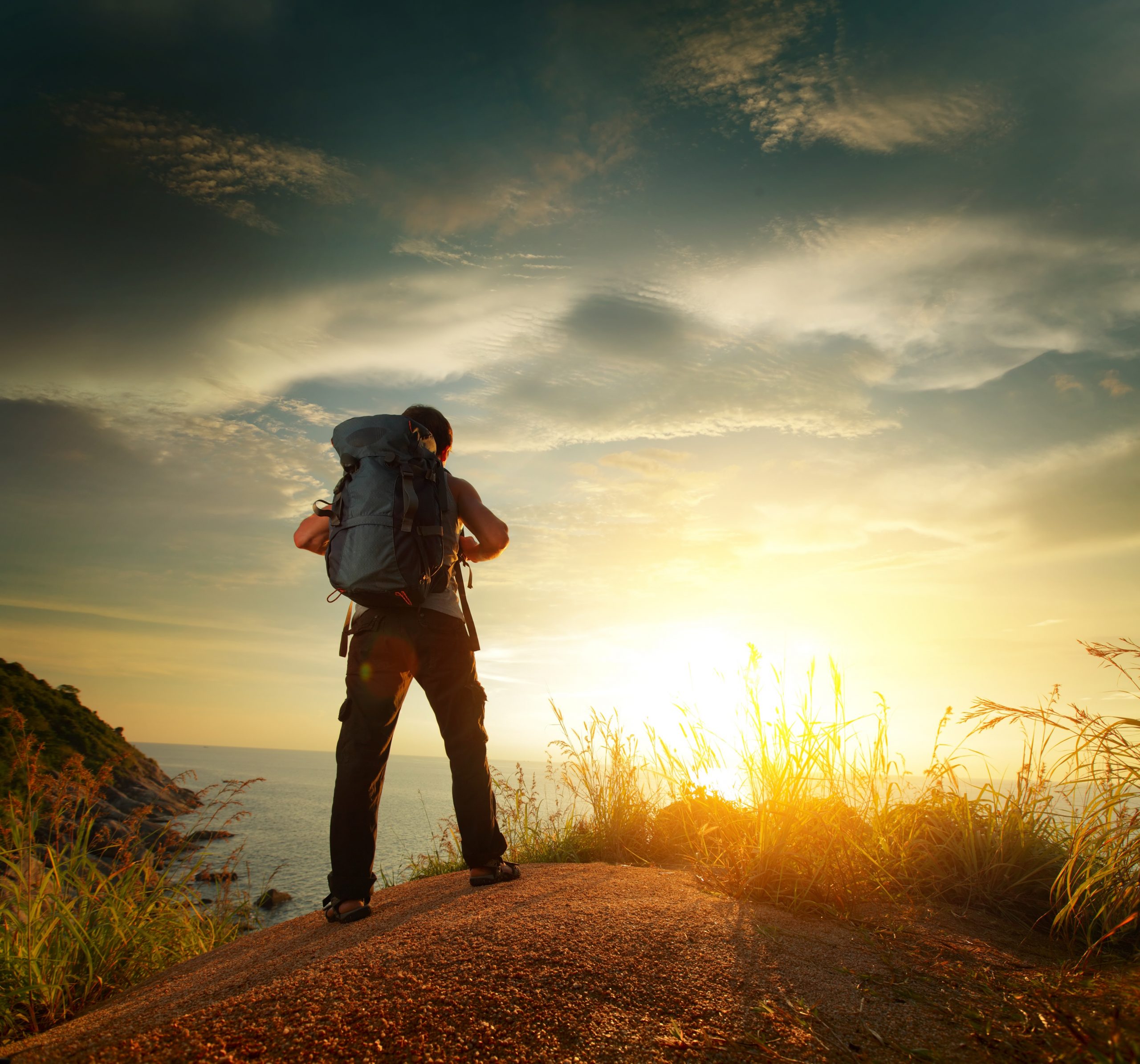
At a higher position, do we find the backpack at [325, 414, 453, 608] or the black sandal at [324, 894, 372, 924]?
the backpack at [325, 414, 453, 608]

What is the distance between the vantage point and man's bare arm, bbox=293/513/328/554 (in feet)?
11.9

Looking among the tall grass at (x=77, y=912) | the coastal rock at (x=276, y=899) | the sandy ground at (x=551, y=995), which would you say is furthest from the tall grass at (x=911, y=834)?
the coastal rock at (x=276, y=899)

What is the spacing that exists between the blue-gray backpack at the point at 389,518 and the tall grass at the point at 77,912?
180 cm

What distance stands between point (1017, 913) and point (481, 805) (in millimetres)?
2879

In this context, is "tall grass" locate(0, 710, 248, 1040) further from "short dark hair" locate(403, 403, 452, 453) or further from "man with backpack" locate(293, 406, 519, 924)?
"short dark hair" locate(403, 403, 452, 453)

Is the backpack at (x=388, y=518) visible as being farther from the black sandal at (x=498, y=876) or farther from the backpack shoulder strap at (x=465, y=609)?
the black sandal at (x=498, y=876)

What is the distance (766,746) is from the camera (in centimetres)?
362

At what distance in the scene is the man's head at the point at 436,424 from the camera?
3.87 m

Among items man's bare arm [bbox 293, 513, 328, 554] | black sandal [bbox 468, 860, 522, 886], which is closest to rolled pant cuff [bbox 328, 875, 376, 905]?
black sandal [bbox 468, 860, 522, 886]

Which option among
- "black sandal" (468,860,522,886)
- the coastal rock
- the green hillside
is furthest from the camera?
the coastal rock

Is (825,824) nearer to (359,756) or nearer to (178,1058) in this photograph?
(359,756)

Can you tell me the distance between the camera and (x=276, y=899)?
44.1 feet

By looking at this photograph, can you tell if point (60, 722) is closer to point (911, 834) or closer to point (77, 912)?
point (77, 912)

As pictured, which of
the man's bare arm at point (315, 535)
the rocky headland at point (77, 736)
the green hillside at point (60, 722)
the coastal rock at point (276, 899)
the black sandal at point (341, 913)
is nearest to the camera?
the black sandal at point (341, 913)
